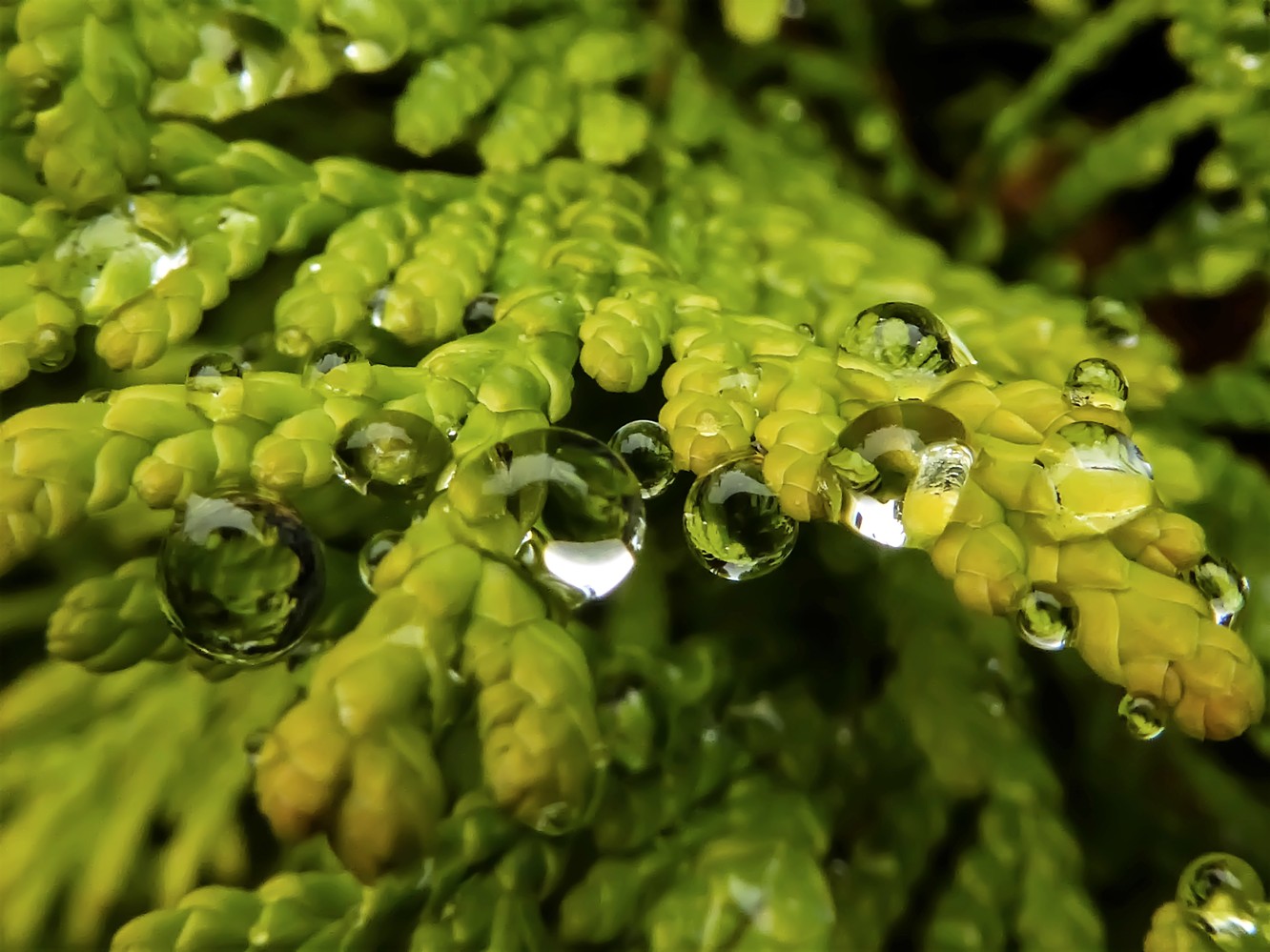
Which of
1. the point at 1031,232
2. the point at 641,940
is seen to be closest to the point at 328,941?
the point at 641,940

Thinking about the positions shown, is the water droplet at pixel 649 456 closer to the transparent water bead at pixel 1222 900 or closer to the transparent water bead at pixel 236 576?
the transparent water bead at pixel 236 576

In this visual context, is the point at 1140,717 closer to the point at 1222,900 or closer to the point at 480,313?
the point at 1222,900

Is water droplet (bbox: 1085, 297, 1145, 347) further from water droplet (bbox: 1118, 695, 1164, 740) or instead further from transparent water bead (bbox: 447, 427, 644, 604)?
transparent water bead (bbox: 447, 427, 644, 604)

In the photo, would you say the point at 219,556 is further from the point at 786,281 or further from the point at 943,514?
the point at 786,281

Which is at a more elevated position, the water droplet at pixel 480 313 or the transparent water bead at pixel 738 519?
the transparent water bead at pixel 738 519

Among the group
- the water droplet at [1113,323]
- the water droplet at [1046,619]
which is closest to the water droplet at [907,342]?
the water droplet at [1046,619]

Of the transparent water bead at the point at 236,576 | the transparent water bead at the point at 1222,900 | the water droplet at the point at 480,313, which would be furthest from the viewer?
the water droplet at the point at 480,313

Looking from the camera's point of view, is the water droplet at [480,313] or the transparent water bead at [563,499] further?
the water droplet at [480,313]
